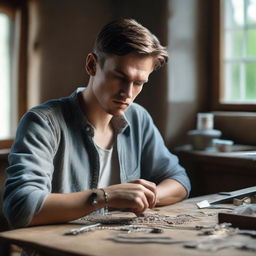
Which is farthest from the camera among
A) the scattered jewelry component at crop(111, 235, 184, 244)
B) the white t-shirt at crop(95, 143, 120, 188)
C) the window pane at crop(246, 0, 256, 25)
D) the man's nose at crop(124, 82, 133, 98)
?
the window pane at crop(246, 0, 256, 25)

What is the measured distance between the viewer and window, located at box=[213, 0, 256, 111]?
397 centimetres

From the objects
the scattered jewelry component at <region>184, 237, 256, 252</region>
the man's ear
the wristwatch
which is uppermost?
the man's ear

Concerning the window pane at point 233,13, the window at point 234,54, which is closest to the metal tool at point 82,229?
the window at point 234,54

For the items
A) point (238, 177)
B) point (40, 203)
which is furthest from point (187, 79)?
point (40, 203)

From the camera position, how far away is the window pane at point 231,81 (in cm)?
405

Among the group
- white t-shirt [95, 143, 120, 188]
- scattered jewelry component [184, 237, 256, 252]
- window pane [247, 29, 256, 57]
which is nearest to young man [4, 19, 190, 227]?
white t-shirt [95, 143, 120, 188]

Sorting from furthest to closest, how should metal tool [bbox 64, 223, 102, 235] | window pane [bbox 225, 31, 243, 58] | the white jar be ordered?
window pane [bbox 225, 31, 243, 58] < the white jar < metal tool [bbox 64, 223, 102, 235]

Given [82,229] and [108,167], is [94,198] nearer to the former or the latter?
[82,229]

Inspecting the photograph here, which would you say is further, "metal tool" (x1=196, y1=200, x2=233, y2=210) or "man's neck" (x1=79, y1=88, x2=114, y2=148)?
"man's neck" (x1=79, y1=88, x2=114, y2=148)

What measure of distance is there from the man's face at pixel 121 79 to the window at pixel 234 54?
75.4 inches

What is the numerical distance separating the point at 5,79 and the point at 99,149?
1.71m

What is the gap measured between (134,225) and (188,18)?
2472 mm

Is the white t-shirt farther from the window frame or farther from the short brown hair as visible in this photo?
the window frame

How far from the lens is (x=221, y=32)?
4020 millimetres
